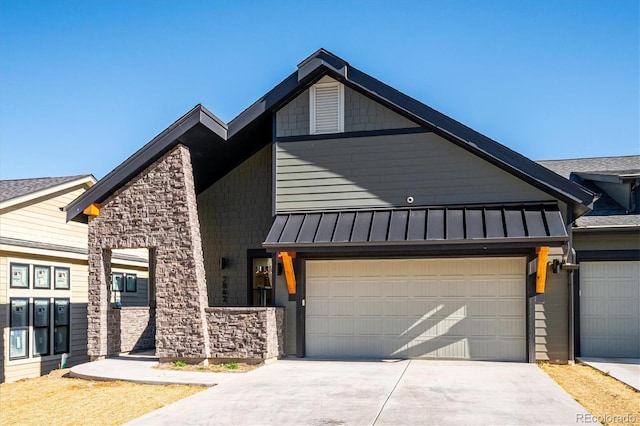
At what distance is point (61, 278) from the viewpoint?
17.4 meters

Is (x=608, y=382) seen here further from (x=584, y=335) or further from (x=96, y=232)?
(x=96, y=232)

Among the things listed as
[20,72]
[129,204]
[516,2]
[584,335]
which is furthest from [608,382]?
[20,72]

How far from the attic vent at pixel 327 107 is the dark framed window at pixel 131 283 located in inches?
403

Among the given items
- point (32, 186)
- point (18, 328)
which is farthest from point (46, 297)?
point (32, 186)

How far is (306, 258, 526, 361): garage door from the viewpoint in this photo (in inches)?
484

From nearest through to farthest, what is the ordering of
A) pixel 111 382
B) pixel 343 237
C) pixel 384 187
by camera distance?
1. pixel 111 382
2. pixel 343 237
3. pixel 384 187

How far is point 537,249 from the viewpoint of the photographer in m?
11.6

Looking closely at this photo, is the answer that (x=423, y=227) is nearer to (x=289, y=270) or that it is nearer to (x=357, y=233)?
(x=357, y=233)

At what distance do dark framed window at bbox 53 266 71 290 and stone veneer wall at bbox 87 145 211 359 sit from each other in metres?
4.27

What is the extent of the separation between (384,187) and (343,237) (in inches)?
63.7

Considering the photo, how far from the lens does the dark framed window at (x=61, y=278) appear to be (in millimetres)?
17141

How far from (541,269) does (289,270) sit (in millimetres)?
5143

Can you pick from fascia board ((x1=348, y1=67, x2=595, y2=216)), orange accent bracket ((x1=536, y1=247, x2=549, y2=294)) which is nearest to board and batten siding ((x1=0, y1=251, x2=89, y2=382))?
fascia board ((x1=348, y1=67, x2=595, y2=216))

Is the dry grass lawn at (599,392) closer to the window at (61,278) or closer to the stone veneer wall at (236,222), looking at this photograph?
the stone veneer wall at (236,222)
